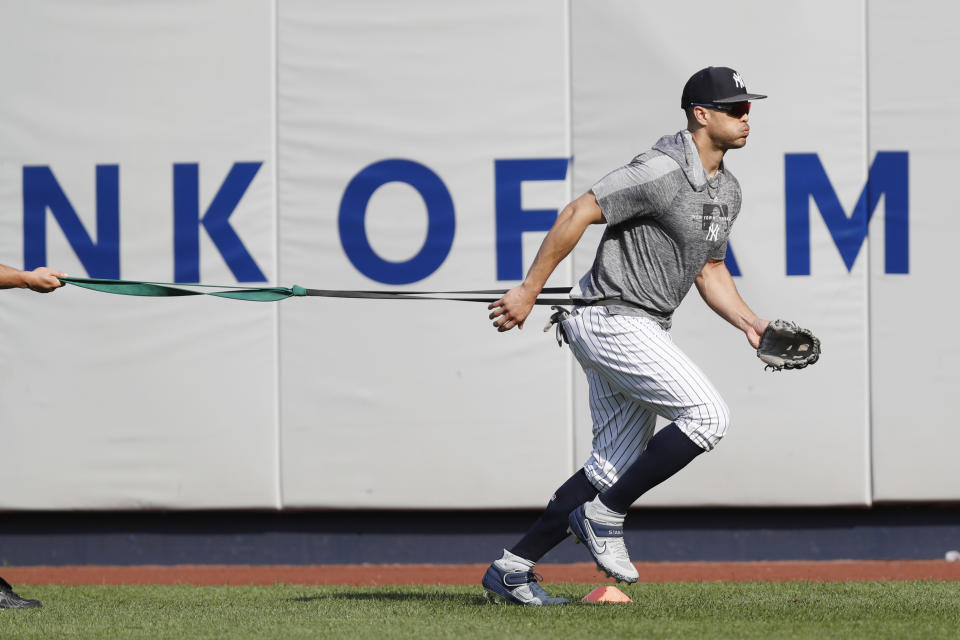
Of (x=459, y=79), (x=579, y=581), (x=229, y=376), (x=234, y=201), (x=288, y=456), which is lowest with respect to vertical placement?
(x=579, y=581)

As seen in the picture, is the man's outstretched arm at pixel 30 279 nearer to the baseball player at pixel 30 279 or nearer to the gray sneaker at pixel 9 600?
the baseball player at pixel 30 279

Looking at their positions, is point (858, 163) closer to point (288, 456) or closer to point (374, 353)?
point (374, 353)

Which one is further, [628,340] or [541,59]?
[541,59]

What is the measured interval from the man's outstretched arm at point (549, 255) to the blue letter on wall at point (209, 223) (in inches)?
123

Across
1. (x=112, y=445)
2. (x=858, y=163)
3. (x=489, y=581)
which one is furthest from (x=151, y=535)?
(x=858, y=163)

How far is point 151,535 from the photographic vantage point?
7.45 m

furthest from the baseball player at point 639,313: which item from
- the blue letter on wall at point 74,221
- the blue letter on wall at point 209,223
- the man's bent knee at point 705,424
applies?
the blue letter on wall at point 74,221

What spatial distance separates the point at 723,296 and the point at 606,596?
1289 mm

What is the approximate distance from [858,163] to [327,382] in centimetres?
328

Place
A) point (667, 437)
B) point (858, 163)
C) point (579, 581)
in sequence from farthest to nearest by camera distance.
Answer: point (858, 163)
point (579, 581)
point (667, 437)

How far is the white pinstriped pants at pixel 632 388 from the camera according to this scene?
4438mm

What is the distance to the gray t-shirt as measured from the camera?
4449 millimetres

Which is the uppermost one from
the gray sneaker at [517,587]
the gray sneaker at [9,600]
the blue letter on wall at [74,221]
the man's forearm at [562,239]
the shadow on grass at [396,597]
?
the blue letter on wall at [74,221]

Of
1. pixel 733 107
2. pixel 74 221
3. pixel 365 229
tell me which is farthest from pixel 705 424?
pixel 74 221
